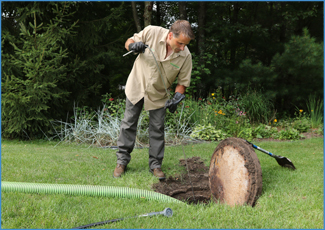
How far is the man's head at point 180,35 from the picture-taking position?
9.11 feet

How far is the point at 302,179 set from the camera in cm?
299

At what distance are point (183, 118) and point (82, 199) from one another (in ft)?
13.7

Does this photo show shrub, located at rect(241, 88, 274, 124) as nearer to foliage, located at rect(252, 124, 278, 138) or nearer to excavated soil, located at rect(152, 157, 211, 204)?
foliage, located at rect(252, 124, 278, 138)

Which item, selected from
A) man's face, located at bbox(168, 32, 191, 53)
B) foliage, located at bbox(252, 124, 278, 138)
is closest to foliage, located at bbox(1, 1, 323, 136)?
foliage, located at bbox(252, 124, 278, 138)

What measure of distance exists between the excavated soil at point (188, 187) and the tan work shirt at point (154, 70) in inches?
36.2

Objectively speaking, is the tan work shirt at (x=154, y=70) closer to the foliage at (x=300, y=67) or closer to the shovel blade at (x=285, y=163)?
the shovel blade at (x=285, y=163)

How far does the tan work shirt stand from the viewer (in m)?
3.10

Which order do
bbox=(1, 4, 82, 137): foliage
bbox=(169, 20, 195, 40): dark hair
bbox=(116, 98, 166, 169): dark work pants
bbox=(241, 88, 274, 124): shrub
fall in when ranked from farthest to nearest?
bbox=(241, 88, 274, 124): shrub < bbox=(1, 4, 82, 137): foliage < bbox=(116, 98, 166, 169): dark work pants < bbox=(169, 20, 195, 40): dark hair

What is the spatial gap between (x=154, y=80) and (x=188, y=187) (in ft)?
4.23

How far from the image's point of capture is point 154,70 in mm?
3135

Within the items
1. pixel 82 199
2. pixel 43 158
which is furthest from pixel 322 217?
pixel 43 158

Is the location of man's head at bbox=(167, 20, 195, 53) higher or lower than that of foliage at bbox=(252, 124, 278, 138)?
higher

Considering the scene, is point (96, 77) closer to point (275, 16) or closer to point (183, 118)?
point (183, 118)

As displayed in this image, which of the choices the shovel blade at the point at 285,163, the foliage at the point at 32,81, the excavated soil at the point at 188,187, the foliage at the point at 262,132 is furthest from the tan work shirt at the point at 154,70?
the foliage at the point at 262,132
